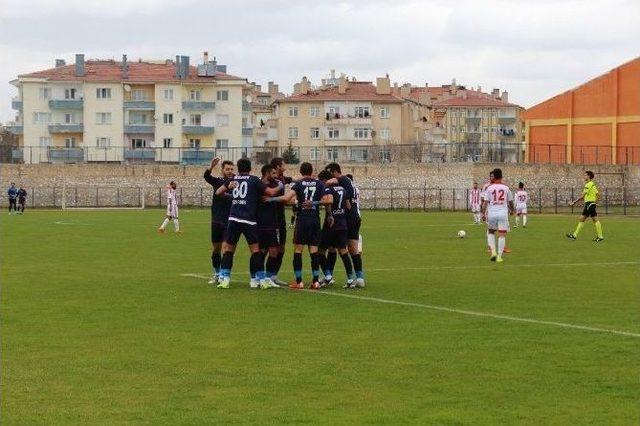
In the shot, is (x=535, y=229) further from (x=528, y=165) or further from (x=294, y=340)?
(x=528, y=165)

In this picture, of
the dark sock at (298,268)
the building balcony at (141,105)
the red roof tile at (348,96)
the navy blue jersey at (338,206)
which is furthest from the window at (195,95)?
the navy blue jersey at (338,206)

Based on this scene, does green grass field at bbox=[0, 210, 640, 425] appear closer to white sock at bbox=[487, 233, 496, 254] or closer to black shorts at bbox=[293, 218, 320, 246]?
black shorts at bbox=[293, 218, 320, 246]

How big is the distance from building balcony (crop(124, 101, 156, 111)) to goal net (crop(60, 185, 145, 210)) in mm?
30630

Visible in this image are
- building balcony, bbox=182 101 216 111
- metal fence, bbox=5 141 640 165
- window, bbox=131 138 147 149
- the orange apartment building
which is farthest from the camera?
window, bbox=131 138 147 149

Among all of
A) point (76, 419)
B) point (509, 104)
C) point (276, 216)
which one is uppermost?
point (509, 104)

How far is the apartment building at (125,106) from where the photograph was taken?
4921 inches

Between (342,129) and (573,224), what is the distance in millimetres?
89214

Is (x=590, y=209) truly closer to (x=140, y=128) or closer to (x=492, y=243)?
(x=492, y=243)

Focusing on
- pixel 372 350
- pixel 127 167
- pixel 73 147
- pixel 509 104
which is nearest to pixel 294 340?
pixel 372 350

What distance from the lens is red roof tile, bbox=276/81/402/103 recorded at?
14288 centimetres

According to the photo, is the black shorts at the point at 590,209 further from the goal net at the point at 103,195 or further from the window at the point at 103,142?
the window at the point at 103,142

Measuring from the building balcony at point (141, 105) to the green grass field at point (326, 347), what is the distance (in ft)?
326

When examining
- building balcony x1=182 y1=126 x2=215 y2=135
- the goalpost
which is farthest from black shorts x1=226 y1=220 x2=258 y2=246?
building balcony x1=182 y1=126 x2=215 y2=135

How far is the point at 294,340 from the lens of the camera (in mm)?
14984
